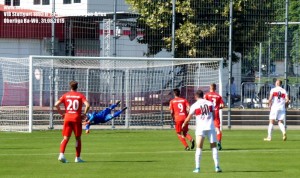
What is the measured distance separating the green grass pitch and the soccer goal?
3.17 metres

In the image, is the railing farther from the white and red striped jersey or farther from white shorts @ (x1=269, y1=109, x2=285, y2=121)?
white shorts @ (x1=269, y1=109, x2=285, y2=121)

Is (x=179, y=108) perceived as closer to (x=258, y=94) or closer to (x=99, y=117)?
(x=99, y=117)

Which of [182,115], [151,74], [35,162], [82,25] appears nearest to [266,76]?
[151,74]

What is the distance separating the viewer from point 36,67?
128 ft

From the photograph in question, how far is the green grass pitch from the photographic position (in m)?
20.0

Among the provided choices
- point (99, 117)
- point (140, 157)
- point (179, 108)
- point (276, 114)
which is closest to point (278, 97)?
point (276, 114)

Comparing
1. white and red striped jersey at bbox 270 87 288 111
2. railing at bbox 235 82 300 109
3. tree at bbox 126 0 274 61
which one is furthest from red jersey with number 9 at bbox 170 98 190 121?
railing at bbox 235 82 300 109

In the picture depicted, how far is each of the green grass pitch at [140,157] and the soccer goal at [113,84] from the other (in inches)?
125

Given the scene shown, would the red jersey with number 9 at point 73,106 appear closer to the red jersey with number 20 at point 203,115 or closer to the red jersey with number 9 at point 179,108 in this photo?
the red jersey with number 20 at point 203,115

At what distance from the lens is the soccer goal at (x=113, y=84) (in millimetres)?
38594

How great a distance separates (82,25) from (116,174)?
72.6ft

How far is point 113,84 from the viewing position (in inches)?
1569

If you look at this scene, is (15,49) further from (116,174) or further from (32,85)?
(116,174)

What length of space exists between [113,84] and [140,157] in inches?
610
